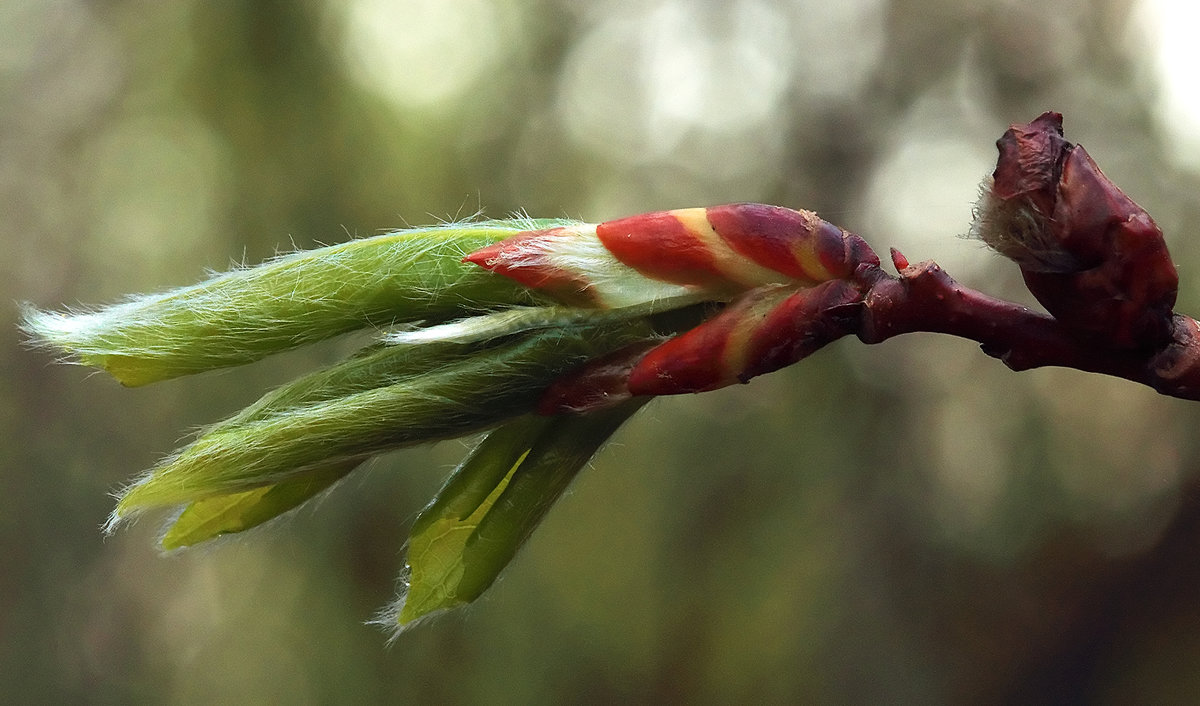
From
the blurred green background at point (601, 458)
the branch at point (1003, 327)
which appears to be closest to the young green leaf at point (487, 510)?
the branch at point (1003, 327)

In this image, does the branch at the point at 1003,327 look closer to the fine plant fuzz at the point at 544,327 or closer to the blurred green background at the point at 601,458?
the fine plant fuzz at the point at 544,327

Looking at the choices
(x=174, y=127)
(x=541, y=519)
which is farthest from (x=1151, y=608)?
(x=174, y=127)

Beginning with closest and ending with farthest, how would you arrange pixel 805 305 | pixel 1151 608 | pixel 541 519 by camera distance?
pixel 805 305 < pixel 541 519 < pixel 1151 608

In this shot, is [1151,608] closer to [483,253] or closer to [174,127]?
[483,253]

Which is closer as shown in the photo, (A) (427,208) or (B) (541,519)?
(B) (541,519)

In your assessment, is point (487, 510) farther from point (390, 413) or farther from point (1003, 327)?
point (1003, 327)

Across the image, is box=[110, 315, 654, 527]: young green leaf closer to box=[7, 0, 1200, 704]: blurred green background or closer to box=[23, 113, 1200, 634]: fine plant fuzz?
box=[23, 113, 1200, 634]: fine plant fuzz

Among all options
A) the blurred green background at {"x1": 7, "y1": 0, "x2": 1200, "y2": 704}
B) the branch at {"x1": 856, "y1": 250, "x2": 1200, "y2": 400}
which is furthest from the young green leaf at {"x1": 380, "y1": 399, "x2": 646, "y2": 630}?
the blurred green background at {"x1": 7, "y1": 0, "x2": 1200, "y2": 704}

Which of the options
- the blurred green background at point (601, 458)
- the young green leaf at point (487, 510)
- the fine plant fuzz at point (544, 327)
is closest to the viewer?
the fine plant fuzz at point (544, 327)
